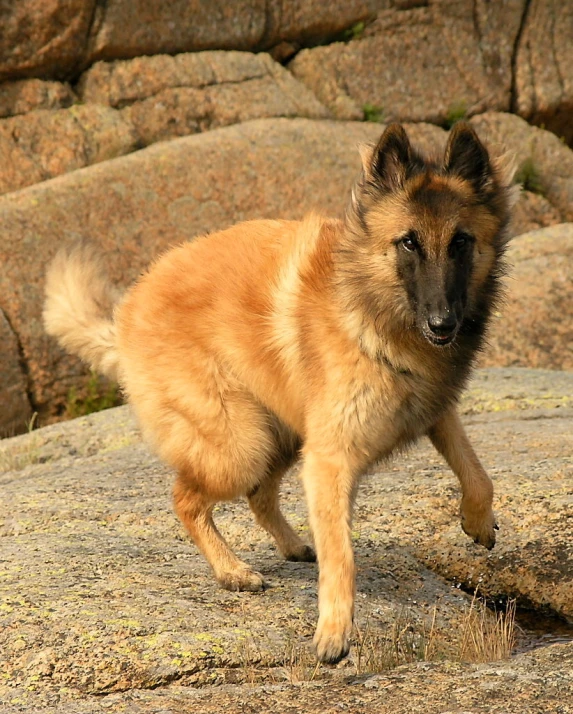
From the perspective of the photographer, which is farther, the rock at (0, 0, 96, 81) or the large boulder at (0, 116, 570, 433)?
the rock at (0, 0, 96, 81)

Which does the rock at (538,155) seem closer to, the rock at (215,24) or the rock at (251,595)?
the rock at (215,24)

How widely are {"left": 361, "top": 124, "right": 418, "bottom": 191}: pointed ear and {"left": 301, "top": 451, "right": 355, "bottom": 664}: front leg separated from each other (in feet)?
4.36

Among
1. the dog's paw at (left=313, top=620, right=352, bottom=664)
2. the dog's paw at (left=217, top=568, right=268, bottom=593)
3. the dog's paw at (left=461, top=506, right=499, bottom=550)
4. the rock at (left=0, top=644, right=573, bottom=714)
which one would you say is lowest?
the dog's paw at (left=217, top=568, right=268, bottom=593)

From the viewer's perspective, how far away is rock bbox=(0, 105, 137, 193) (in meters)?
11.1

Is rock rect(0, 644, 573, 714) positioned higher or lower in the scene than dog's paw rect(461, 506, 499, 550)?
higher

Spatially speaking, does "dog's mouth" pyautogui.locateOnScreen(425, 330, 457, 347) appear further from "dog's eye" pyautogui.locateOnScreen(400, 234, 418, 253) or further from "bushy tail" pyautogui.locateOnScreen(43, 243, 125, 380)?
"bushy tail" pyautogui.locateOnScreen(43, 243, 125, 380)

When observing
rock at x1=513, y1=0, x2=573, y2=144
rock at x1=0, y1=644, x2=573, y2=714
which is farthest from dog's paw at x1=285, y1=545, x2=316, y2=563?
rock at x1=513, y1=0, x2=573, y2=144

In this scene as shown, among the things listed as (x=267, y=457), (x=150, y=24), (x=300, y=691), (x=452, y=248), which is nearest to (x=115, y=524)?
(x=267, y=457)

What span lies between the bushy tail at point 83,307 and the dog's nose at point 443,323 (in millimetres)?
2197

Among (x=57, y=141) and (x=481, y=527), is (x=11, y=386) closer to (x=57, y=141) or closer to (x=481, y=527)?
(x=57, y=141)

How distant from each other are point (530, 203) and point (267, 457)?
854cm

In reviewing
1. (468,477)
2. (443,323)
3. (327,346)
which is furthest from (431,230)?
(468,477)

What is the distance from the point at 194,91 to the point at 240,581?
26.8 ft

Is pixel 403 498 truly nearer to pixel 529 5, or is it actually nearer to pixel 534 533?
pixel 534 533
